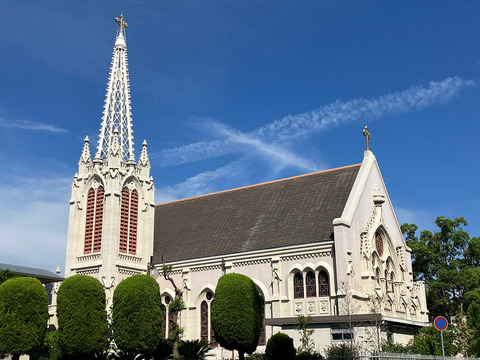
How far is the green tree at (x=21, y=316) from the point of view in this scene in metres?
34.3

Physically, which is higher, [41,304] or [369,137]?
[369,137]

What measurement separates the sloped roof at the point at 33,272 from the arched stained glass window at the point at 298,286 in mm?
22854

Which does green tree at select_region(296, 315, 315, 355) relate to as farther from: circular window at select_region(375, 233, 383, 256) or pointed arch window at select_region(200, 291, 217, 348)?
circular window at select_region(375, 233, 383, 256)

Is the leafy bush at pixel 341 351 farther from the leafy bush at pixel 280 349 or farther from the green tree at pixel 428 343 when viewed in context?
the green tree at pixel 428 343

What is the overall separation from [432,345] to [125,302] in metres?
20.1

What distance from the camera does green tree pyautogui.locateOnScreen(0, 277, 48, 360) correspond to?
34.3 meters

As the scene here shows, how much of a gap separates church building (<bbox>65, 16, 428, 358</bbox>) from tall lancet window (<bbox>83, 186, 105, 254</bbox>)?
3.6 inches

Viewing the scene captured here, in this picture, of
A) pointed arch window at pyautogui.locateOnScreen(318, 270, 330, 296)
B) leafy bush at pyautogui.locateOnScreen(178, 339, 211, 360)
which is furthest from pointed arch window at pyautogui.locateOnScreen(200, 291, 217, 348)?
leafy bush at pyautogui.locateOnScreen(178, 339, 211, 360)

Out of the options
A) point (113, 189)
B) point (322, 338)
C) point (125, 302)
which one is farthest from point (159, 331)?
point (113, 189)

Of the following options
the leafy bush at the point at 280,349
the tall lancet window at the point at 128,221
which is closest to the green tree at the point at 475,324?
the leafy bush at the point at 280,349

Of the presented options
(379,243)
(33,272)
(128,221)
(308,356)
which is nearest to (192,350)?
(308,356)

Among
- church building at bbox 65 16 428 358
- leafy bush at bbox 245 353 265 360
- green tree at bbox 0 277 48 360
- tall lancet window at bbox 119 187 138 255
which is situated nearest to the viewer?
green tree at bbox 0 277 48 360

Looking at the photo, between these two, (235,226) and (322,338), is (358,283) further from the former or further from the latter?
(235,226)

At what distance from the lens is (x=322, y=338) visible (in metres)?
36.5
